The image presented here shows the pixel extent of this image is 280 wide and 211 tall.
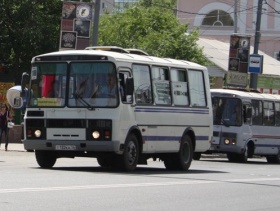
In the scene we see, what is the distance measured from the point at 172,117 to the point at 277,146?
14782 mm

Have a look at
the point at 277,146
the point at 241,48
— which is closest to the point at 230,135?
the point at 277,146

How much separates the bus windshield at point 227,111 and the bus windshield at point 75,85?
45.1ft

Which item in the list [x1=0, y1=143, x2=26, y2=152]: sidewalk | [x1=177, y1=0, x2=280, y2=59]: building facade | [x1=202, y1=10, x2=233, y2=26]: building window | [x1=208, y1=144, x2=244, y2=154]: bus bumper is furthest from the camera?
[x1=202, y1=10, x2=233, y2=26]: building window

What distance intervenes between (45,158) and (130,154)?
2.09 metres

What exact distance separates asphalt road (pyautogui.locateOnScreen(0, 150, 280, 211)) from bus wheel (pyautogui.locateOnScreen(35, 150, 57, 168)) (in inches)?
25.7

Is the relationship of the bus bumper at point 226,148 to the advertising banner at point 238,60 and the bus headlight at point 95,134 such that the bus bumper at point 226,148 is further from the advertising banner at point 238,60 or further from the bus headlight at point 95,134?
the bus headlight at point 95,134

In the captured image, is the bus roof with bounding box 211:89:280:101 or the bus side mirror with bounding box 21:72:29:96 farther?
the bus roof with bounding box 211:89:280:101

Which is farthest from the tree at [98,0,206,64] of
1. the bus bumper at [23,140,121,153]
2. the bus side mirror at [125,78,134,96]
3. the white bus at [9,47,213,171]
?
the bus bumper at [23,140,121,153]

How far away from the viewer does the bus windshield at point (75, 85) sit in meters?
21.4

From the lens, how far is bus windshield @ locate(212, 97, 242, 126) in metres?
35.0

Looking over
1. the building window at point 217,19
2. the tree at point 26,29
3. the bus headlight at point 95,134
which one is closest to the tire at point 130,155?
the bus headlight at point 95,134

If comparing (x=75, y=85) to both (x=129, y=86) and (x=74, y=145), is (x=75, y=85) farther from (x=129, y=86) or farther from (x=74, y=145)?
(x=74, y=145)

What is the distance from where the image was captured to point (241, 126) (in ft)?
115

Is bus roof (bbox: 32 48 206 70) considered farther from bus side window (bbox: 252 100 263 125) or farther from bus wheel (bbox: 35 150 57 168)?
bus side window (bbox: 252 100 263 125)
